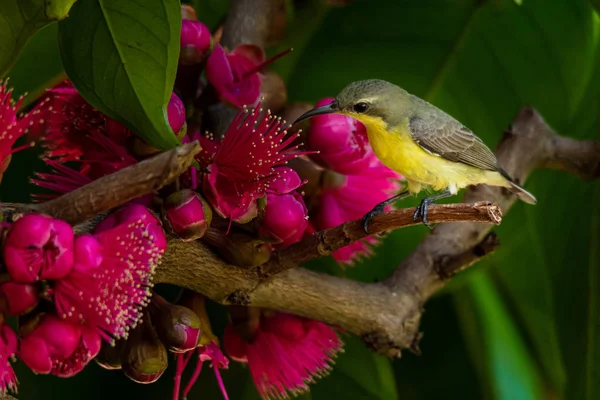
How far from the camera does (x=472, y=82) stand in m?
1.11

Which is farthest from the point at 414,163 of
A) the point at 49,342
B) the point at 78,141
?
the point at 49,342

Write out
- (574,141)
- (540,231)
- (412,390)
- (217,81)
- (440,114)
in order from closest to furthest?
(217,81), (440,114), (574,141), (540,231), (412,390)

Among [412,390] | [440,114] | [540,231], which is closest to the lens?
[440,114]

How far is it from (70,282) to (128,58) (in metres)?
0.16

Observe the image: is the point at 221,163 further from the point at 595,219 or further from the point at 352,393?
the point at 595,219

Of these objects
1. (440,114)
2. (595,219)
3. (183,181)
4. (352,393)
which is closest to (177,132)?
(183,181)

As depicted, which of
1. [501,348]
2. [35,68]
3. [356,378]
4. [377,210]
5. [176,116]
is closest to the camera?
[176,116]

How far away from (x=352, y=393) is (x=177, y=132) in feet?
1.85

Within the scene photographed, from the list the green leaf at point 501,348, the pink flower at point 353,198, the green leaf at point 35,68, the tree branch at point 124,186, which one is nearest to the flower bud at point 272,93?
the pink flower at point 353,198

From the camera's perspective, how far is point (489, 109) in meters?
1.13

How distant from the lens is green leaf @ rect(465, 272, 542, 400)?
1.25 m

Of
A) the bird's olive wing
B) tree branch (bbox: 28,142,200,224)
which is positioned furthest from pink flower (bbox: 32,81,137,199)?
the bird's olive wing

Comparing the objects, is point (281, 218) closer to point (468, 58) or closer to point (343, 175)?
point (343, 175)

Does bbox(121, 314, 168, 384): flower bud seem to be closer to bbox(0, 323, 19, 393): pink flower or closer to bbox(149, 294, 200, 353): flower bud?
bbox(149, 294, 200, 353): flower bud
